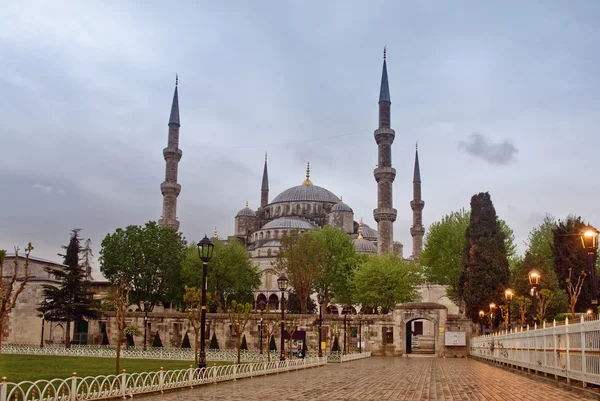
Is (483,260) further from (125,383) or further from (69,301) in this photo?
(125,383)

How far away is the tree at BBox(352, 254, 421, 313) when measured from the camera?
148ft

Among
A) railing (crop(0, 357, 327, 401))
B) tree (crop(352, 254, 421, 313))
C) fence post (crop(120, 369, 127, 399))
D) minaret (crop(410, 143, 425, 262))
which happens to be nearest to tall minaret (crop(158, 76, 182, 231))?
tree (crop(352, 254, 421, 313))

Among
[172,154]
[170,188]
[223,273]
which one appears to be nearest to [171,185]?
[170,188]

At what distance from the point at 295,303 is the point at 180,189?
1707 cm

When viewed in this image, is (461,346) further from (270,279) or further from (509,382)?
(270,279)

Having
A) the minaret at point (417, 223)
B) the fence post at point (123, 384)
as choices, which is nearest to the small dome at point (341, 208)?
the minaret at point (417, 223)

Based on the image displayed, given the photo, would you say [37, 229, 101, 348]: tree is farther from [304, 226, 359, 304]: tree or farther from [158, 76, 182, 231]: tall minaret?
[158, 76, 182, 231]: tall minaret

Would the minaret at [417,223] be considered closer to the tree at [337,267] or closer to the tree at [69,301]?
the tree at [337,267]

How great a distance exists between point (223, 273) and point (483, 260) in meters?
22.0

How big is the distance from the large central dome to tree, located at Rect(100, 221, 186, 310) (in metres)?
41.0

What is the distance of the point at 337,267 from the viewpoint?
51500mm

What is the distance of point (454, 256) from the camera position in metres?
47.5

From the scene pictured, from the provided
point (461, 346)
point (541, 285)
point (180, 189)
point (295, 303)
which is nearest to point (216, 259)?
point (295, 303)

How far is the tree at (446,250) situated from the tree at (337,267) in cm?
606
